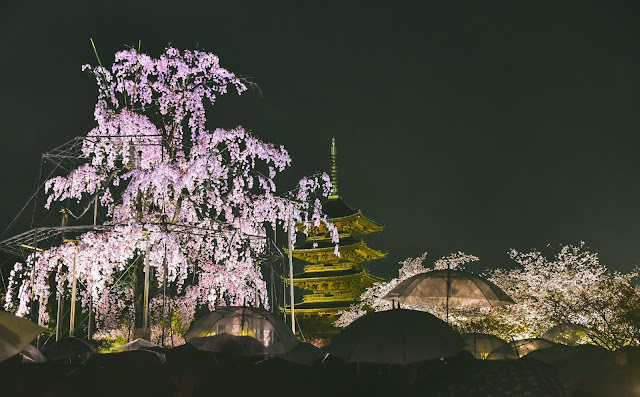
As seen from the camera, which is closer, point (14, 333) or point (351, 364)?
point (14, 333)

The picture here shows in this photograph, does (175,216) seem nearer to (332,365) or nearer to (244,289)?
(244,289)

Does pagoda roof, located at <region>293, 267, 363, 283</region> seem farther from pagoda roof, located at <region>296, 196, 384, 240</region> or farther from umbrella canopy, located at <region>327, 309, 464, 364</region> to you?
umbrella canopy, located at <region>327, 309, 464, 364</region>

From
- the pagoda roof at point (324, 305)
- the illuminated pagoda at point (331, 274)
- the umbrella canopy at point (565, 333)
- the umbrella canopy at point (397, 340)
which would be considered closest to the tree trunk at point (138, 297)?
the umbrella canopy at point (565, 333)

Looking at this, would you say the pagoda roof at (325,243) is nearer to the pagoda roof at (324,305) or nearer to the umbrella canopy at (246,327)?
the pagoda roof at (324,305)

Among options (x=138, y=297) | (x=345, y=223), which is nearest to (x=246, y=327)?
(x=138, y=297)

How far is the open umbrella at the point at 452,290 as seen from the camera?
430 inches

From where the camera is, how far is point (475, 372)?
2.61m

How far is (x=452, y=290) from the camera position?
11.0 meters

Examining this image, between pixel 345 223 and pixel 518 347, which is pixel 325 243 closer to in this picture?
pixel 345 223

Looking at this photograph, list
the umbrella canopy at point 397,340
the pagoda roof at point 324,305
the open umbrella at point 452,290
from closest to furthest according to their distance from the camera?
the umbrella canopy at point 397,340 < the open umbrella at point 452,290 < the pagoda roof at point 324,305

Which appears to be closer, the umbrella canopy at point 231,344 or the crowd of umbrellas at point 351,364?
the crowd of umbrellas at point 351,364

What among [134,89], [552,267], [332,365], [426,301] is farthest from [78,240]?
[552,267]

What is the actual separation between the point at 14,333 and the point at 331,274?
45.7 metres

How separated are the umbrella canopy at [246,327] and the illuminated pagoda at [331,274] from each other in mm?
38371
